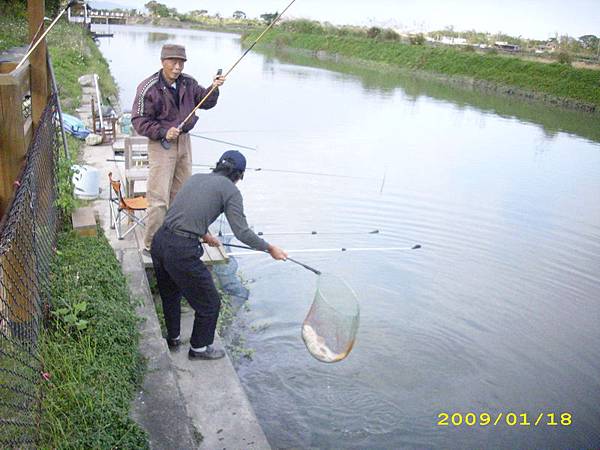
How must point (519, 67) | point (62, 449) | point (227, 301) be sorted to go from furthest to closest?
point (519, 67) → point (227, 301) → point (62, 449)

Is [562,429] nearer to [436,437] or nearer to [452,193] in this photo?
[436,437]

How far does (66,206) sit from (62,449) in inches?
Answer: 132

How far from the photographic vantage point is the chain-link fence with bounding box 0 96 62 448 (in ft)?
10.6

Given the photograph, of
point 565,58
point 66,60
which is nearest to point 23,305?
point 66,60

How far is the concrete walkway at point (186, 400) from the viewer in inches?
146

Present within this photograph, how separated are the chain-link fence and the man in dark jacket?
0.87 metres

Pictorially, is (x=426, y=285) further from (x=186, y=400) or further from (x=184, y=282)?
(x=186, y=400)

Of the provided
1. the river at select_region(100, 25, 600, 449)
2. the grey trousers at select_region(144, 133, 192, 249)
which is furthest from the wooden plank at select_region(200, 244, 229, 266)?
the river at select_region(100, 25, 600, 449)

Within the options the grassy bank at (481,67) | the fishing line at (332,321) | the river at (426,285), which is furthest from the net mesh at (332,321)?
the grassy bank at (481,67)

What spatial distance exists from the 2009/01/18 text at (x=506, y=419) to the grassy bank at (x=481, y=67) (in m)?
28.8

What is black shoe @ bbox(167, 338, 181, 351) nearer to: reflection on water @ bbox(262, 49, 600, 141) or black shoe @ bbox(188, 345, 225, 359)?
black shoe @ bbox(188, 345, 225, 359)

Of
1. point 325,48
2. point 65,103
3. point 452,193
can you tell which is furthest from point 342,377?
point 325,48

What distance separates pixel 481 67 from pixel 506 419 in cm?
3850

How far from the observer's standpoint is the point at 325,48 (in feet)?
197
